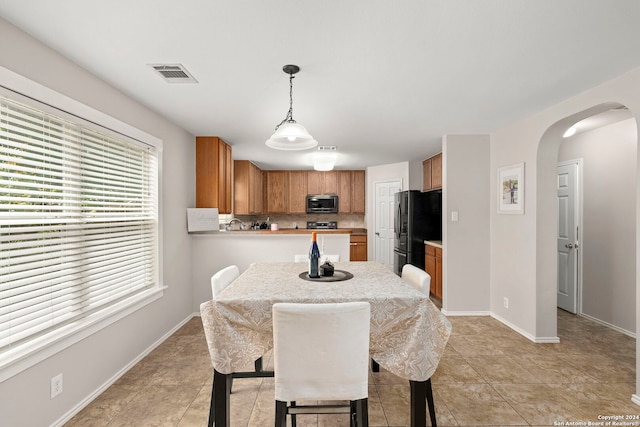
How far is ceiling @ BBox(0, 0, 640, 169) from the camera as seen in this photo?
1565 mm

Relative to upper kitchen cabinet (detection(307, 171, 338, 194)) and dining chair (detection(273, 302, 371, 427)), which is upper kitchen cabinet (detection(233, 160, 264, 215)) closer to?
upper kitchen cabinet (detection(307, 171, 338, 194))

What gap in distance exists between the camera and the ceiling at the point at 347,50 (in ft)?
5.14

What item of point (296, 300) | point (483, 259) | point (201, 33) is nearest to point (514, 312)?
point (483, 259)

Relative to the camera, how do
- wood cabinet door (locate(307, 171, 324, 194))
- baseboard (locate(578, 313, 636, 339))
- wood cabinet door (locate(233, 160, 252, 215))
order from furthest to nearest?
wood cabinet door (locate(307, 171, 324, 194)), wood cabinet door (locate(233, 160, 252, 215)), baseboard (locate(578, 313, 636, 339))

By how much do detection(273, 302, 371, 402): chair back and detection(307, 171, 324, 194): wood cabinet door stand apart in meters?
5.60

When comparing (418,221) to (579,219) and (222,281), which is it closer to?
(579,219)

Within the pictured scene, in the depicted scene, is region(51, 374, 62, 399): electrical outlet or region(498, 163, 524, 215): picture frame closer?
region(51, 374, 62, 399): electrical outlet

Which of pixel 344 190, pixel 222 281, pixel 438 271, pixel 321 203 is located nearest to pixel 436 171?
pixel 438 271

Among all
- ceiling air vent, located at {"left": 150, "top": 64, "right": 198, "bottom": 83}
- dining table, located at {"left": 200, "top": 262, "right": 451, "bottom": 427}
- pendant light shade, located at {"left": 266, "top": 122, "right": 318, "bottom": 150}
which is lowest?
dining table, located at {"left": 200, "top": 262, "right": 451, "bottom": 427}

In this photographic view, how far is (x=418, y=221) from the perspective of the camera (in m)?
5.04

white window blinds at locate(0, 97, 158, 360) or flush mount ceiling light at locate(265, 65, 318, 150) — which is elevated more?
flush mount ceiling light at locate(265, 65, 318, 150)

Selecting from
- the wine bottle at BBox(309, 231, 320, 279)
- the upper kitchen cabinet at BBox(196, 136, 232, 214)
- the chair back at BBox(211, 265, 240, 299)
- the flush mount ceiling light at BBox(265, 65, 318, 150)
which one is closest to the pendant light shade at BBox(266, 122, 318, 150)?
the flush mount ceiling light at BBox(265, 65, 318, 150)

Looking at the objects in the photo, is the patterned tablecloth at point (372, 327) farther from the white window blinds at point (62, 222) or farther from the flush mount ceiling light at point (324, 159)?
→ the flush mount ceiling light at point (324, 159)

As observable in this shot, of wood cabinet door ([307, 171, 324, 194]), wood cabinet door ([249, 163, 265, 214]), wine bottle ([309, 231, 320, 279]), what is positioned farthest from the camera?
Answer: wood cabinet door ([307, 171, 324, 194])
